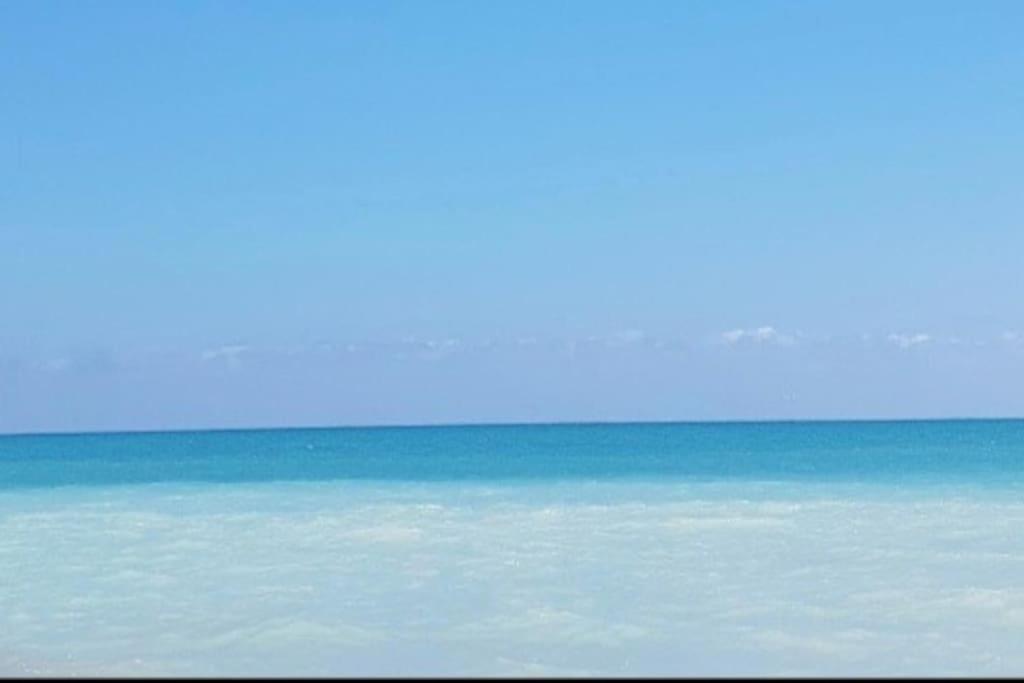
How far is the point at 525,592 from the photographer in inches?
514

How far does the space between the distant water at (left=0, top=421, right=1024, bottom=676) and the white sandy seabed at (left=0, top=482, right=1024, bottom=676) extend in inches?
1.6

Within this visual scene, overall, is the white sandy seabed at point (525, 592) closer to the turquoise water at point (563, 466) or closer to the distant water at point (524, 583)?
the distant water at point (524, 583)

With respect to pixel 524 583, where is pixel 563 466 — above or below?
above

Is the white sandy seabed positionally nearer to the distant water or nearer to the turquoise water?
the distant water

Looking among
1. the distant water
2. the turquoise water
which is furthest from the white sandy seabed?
the turquoise water

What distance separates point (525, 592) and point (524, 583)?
0.59m

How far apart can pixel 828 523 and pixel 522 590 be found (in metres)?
7.46

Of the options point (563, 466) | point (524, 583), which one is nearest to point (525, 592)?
point (524, 583)

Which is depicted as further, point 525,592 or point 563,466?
point 563,466

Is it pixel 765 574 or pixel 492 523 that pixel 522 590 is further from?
pixel 492 523

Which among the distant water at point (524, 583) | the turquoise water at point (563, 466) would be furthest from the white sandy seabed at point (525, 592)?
the turquoise water at point (563, 466)

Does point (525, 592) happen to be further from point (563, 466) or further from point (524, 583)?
point (563, 466)

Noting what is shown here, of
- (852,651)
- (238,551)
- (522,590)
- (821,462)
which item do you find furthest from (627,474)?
(852,651)

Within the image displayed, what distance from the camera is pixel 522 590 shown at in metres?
13.2
